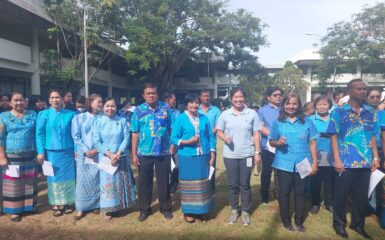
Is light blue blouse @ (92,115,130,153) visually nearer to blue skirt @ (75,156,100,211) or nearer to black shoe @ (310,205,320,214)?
blue skirt @ (75,156,100,211)

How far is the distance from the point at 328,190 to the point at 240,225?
5.07ft

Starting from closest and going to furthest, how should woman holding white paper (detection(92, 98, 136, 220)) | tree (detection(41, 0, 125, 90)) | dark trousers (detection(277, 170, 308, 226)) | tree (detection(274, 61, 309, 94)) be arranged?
1. dark trousers (detection(277, 170, 308, 226))
2. woman holding white paper (detection(92, 98, 136, 220))
3. tree (detection(41, 0, 125, 90))
4. tree (detection(274, 61, 309, 94))

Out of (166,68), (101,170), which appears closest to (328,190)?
(101,170)

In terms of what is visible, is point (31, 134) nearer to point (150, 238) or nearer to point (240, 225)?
point (150, 238)

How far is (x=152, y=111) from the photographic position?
442cm

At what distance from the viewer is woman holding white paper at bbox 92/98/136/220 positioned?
445 cm

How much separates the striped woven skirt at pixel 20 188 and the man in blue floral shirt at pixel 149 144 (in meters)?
1.58

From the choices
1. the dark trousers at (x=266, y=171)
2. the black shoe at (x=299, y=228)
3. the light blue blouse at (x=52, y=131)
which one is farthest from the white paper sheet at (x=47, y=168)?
the black shoe at (x=299, y=228)

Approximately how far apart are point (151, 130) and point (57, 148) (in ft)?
4.74

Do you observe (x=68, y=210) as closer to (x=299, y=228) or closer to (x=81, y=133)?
(x=81, y=133)

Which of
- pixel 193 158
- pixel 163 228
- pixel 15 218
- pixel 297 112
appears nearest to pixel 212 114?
pixel 193 158

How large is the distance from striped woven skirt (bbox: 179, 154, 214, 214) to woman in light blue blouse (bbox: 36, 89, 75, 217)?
1.76 m

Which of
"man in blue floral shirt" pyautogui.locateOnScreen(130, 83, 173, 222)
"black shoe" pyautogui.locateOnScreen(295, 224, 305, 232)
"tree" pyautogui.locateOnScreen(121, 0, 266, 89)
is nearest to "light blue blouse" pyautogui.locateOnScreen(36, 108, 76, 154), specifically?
"man in blue floral shirt" pyautogui.locateOnScreen(130, 83, 173, 222)

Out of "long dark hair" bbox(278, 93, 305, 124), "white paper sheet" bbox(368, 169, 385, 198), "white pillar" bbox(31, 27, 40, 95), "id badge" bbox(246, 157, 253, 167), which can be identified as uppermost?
"white pillar" bbox(31, 27, 40, 95)
